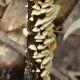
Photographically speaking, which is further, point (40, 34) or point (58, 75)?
point (58, 75)

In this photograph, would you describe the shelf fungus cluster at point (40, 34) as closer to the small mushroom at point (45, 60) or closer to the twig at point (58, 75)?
the small mushroom at point (45, 60)

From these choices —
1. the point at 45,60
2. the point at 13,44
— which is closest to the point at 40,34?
the point at 45,60

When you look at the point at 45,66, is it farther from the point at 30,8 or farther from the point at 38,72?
the point at 30,8

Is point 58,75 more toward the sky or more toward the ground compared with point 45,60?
more toward the ground

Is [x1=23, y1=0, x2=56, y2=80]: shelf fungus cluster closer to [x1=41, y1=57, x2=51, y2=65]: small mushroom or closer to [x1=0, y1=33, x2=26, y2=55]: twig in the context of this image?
[x1=41, y1=57, x2=51, y2=65]: small mushroom

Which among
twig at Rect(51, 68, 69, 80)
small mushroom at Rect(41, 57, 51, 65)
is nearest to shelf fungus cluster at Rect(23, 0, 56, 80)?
small mushroom at Rect(41, 57, 51, 65)

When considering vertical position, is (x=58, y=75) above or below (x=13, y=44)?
below

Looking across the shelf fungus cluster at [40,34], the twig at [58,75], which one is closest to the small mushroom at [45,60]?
the shelf fungus cluster at [40,34]

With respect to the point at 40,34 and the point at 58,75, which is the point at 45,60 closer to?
the point at 40,34

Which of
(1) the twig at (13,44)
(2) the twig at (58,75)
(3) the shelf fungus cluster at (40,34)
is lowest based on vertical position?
(2) the twig at (58,75)
